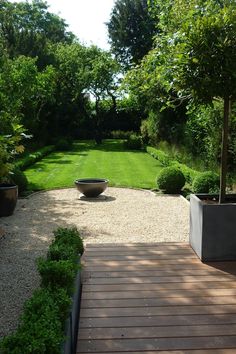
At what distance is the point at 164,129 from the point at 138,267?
1821 centimetres

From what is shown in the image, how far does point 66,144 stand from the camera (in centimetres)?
2619

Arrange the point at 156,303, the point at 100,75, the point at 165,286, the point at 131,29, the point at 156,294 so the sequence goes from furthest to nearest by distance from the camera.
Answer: the point at 131,29 → the point at 100,75 → the point at 165,286 → the point at 156,294 → the point at 156,303

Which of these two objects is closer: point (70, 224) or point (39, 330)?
point (39, 330)

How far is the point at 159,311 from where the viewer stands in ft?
12.6

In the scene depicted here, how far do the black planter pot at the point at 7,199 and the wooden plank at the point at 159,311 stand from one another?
5.22m

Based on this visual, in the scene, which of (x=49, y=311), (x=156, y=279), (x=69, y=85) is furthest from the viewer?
(x=69, y=85)

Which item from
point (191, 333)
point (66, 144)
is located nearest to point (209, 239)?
point (191, 333)

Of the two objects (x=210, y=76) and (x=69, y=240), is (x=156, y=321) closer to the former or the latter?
(x=69, y=240)

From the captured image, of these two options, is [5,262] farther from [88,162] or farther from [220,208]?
[88,162]

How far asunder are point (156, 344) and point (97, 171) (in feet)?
42.1

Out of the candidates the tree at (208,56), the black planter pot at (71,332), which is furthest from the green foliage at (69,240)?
the tree at (208,56)

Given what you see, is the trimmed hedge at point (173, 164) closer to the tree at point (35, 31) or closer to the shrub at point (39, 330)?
the shrub at point (39, 330)

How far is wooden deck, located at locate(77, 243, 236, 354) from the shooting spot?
10.9 feet

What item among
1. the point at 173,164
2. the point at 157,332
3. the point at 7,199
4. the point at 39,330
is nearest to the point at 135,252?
the point at 157,332
